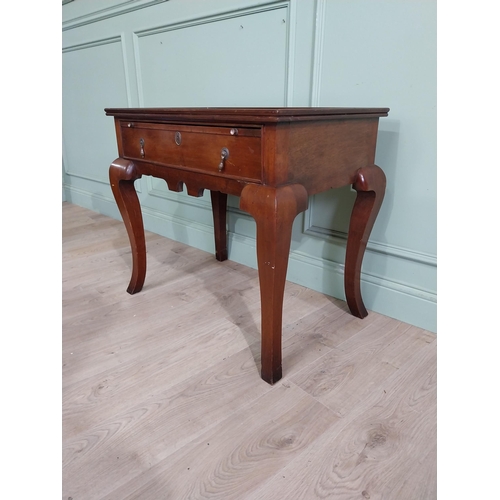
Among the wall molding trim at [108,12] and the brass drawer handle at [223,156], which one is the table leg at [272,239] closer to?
the brass drawer handle at [223,156]

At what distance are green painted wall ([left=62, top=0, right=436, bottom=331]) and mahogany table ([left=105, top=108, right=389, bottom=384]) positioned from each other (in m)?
0.12

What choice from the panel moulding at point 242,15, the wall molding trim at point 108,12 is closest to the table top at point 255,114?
the panel moulding at point 242,15

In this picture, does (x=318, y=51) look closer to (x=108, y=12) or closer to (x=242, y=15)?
(x=242, y=15)

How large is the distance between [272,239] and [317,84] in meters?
0.69

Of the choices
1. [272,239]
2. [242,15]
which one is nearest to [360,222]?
[272,239]

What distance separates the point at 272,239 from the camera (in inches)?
32.0

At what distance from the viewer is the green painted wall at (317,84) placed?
42.2 inches

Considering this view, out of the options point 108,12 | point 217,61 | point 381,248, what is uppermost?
point 108,12

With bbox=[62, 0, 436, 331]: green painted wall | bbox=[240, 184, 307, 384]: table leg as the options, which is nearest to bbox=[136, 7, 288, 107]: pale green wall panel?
bbox=[62, 0, 436, 331]: green painted wall

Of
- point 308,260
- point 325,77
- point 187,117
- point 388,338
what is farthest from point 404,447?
point 325,77

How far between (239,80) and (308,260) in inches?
28.9

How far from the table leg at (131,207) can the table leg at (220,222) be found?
1.15ft

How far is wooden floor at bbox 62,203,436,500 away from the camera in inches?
27.4

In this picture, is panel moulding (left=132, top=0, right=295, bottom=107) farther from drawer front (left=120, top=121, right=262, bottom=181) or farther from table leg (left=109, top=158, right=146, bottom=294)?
table leg (left=109, top=158, right=146, bottom=294)
